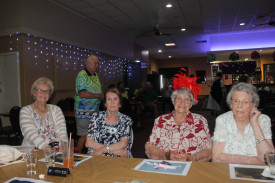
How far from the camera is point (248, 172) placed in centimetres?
143

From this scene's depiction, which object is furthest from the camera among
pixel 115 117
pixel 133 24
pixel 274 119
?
pixel 133 24

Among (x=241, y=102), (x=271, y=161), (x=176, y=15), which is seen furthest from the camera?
(x=176, y=15)

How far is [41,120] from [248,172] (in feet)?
6.70

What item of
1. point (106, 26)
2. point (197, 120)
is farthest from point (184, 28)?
point (197, 120)

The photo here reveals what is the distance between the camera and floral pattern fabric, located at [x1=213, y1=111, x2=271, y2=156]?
2.03 m

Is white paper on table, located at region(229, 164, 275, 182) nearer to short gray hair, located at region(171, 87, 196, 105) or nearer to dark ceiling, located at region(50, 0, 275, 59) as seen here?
short gray hair, located at region(171, 87, 196, 105)

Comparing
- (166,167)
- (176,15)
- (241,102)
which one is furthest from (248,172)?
(176,15)

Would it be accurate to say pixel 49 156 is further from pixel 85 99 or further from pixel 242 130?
pixel 85 99

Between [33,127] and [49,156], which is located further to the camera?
[33,127]

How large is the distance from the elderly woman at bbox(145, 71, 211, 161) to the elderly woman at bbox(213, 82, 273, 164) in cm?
24

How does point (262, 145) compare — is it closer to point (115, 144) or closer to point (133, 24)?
point (115, 144)

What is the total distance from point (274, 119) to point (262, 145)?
2.57m

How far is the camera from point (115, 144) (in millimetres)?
2381

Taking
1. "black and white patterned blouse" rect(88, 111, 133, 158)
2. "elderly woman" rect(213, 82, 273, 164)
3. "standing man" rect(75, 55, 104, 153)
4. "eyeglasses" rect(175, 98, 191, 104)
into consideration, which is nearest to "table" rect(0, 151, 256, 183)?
"elderly woman" rect(213, 82, 273, 164)
